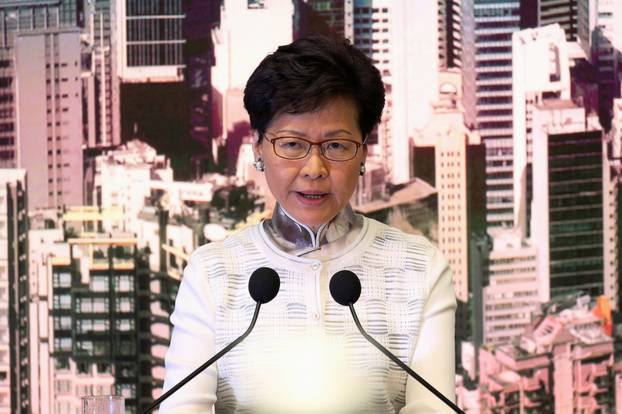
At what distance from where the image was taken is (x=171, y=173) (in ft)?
12.2

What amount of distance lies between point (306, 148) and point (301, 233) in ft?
0.45

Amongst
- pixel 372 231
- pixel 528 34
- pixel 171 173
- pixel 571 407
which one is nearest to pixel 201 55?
pixel 171 173

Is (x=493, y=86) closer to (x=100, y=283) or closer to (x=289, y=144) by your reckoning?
(x=100, y=283)

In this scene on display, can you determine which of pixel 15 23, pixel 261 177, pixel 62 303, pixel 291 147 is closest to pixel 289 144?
pixel 291 147

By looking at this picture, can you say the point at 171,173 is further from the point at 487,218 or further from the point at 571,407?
the point at 571,407

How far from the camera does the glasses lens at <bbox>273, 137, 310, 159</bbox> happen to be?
1.47 m

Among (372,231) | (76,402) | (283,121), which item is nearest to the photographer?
(283,121)

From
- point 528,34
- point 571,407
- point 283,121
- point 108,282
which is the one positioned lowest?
point 571,407

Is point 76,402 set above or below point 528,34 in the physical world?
below

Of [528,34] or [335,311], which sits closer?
[335,311]

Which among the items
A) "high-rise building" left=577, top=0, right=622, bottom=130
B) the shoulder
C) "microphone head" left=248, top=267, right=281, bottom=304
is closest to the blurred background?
"high-rise building" left=577, top=0, right=622, bottom=130

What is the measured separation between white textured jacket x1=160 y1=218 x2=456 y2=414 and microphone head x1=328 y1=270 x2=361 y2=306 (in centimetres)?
24

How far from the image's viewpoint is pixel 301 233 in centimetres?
154

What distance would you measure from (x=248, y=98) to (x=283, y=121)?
0.22ft
